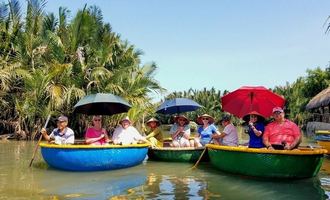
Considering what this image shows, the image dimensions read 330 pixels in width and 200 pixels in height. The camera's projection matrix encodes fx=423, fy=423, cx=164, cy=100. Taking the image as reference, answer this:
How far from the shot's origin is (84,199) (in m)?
7.41

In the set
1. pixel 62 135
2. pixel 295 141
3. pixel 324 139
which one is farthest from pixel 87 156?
pixel 324 139

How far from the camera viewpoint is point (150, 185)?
8.88 metres

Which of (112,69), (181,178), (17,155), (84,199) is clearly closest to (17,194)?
(84,199)

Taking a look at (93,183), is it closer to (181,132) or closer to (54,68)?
(181,132)

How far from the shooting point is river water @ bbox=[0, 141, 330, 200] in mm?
7820

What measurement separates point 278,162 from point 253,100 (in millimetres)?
2865

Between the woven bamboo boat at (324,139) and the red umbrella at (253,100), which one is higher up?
the red umbrella at (253,100)

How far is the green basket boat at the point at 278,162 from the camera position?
875cm

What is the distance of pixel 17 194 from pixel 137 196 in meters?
2.23

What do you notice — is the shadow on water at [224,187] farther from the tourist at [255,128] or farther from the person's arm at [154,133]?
the person's arm at [154,133]

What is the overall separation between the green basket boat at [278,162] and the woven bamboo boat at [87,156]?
2.84 m

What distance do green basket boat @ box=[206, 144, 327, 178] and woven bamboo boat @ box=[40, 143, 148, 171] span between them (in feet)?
9.33

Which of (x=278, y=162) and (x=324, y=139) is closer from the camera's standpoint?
(x=278, y=162)

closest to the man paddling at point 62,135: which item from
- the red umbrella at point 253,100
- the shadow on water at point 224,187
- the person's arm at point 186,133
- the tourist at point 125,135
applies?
the tourist at point 125,135
